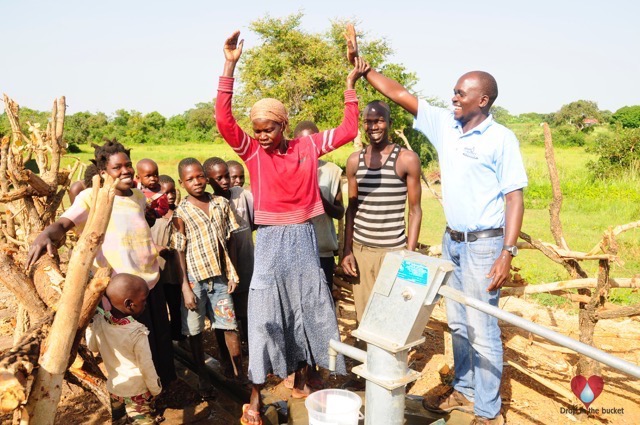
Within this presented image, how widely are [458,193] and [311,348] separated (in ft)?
3.91

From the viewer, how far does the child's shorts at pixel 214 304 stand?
3.37m

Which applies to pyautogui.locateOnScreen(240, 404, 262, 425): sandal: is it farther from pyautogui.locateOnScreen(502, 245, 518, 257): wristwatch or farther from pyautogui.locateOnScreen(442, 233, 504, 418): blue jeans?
pyautogui.locateOnScreen(502, 245, 518, 257): wristwatch

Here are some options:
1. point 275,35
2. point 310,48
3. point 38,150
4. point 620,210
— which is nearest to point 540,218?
point 620,210

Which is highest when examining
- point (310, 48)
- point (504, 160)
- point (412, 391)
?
point (310, 48)

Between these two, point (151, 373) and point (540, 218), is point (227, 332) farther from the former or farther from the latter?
point (540, 218)

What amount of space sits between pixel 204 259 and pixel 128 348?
79 centimetres

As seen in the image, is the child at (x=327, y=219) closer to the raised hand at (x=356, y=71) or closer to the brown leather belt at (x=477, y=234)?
the raised hand at (x=356, y=71)

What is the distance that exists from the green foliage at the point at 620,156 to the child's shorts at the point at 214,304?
45.4 ft

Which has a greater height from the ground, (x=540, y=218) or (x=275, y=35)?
(x=275, y=35)

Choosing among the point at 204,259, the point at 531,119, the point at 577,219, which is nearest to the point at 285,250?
the point at 204,259

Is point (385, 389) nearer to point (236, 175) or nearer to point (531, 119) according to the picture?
point (236, 175)

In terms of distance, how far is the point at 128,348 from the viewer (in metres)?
2.66

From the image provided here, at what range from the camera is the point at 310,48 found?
26.1 metres

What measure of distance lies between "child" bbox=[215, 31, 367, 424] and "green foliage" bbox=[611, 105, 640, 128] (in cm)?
4039
